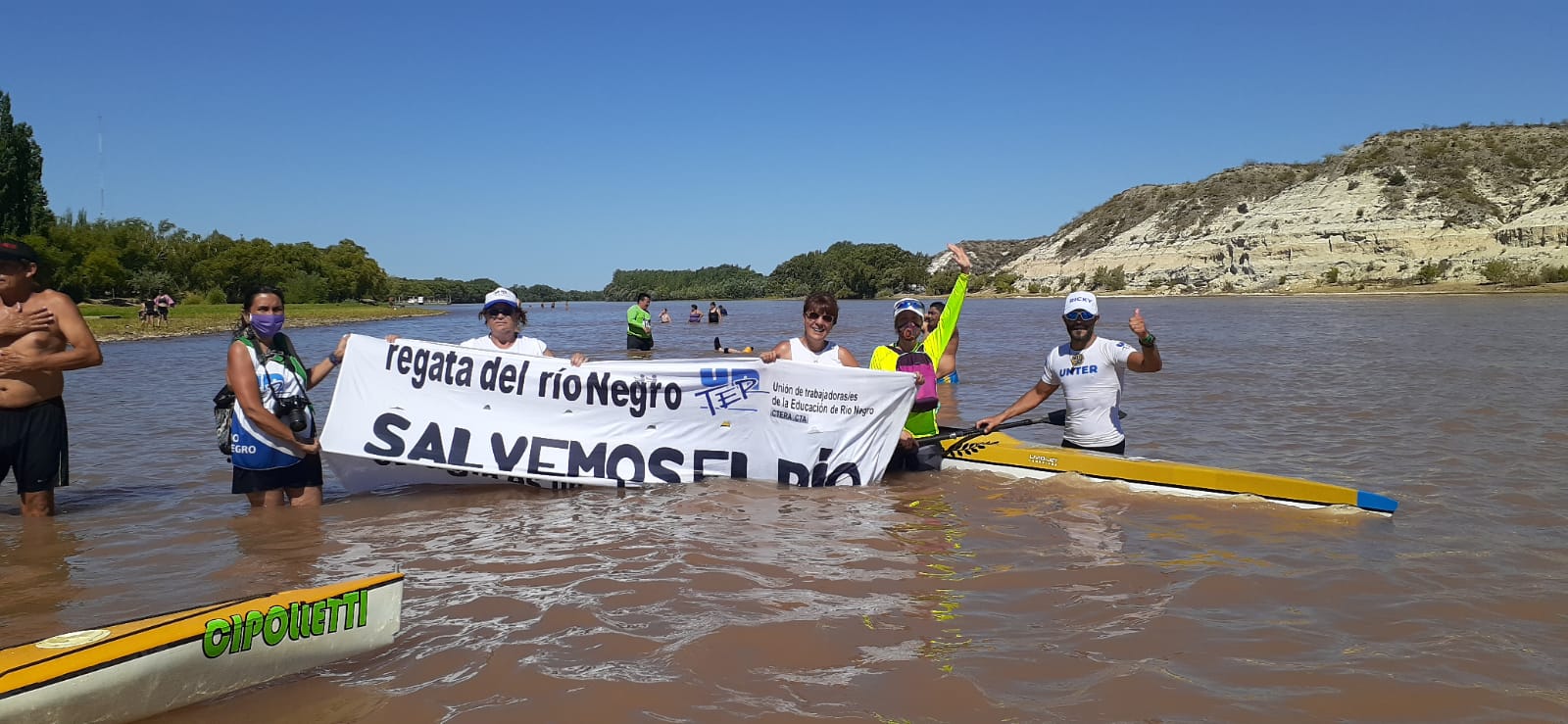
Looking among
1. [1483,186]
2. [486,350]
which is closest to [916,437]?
[486,350]

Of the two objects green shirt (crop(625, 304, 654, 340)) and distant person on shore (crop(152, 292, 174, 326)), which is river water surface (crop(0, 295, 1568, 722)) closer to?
green shirt (crop(625, 304, 654, 340))

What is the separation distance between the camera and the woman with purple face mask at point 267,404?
5.54 m

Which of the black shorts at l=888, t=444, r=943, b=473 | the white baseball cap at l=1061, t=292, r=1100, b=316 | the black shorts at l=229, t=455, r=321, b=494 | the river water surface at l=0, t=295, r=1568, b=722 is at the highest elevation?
the white baseball cap at l=1061, t=292, r=1100, b=316

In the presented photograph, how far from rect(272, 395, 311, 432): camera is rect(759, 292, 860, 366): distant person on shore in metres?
3.33

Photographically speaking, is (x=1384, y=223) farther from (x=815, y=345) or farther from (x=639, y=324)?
(x=815, y=345)

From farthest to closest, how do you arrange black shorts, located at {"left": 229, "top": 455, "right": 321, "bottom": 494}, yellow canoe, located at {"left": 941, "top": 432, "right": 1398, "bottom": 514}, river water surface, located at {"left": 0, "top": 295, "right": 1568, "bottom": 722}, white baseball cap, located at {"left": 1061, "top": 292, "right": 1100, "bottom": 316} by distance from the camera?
white baseball cap, located at {"left": 1061, "top": 292, "right": 1100, "bottom": 316} < yellow canoe, located at {"left": 941, "top": 432, "right": 1398, "bottom": 514} < black shorts, located at {"left": 229, "top": 455, "right": 321, "bottom": 494} < river water surface, located at {"left": 0, "top": 295, "right": 1568, "bottom": 722}

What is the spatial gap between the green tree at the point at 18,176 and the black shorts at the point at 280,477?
70.0 metres

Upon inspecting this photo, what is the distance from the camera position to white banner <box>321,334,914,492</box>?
6.91 m

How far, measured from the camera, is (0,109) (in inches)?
2382

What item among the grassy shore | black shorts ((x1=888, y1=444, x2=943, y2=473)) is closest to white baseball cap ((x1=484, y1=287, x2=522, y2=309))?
black shorts ((x1=888, y1=444, x2=943, y2=473))

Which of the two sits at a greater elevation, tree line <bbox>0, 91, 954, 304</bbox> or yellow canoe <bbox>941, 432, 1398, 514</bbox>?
tree line <bbox>0, 91, 954, 304</bbox>

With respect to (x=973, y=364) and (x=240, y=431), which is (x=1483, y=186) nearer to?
(x=973, y=364)

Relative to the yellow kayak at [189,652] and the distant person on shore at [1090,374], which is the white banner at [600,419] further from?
the yellow kayak at [189,652]

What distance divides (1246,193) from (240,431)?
97.2m
